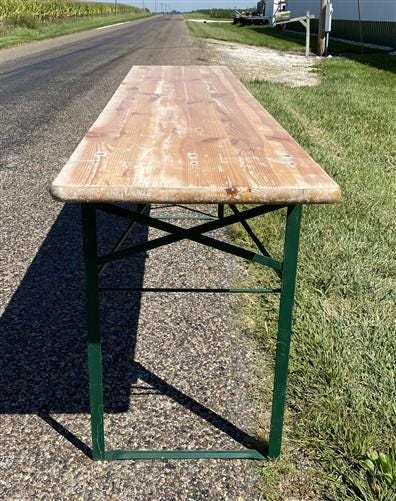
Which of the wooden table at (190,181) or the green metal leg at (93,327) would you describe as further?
the green metal leg at (93,327)

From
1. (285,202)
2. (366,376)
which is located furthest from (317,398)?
(285,202)

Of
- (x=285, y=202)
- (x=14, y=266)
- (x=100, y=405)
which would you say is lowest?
(x=14, y=266)

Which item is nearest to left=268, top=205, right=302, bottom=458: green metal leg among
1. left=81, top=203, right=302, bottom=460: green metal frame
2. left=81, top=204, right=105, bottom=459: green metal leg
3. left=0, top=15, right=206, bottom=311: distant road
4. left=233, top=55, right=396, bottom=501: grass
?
left=81, top=203, right=302, bottom=460: green metal frame

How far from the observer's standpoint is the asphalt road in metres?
2.00

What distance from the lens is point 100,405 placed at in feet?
6.80

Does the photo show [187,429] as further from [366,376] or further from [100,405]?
[366,376]

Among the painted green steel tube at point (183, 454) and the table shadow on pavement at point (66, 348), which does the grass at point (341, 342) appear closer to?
the painted green steel tube at point (183, 454)

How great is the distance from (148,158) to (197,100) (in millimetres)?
1344

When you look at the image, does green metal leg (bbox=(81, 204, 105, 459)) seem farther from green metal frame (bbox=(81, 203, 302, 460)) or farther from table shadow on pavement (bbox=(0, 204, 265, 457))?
table shadow on pavement (bbox=(0, 204, 265, 457))

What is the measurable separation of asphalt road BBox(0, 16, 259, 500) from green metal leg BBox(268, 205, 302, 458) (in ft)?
0.57

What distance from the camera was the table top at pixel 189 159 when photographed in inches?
60.0

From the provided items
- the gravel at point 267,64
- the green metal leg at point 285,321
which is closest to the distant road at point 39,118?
the gravel at point 267,64

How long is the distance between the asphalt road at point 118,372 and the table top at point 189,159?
108cm

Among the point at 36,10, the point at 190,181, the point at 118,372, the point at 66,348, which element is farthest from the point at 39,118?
the point at 36,10
